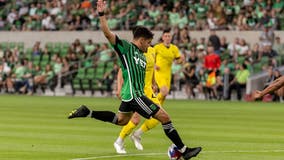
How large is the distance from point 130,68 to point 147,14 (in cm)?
3107

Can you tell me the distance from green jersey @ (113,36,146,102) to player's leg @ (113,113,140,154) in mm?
1445

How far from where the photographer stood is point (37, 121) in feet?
80.5

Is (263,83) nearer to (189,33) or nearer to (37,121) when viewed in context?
(189,33)

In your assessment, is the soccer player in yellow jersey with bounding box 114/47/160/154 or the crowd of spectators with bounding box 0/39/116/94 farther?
the crowd of spectators with bounding box 0/39/116/94

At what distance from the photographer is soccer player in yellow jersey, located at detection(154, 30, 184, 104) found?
2061cm

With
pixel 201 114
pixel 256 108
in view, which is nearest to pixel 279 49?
pixel 256 108

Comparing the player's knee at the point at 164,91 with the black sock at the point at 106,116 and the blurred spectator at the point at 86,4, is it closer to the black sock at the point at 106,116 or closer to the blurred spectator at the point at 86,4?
the black sock at the point at 106,116

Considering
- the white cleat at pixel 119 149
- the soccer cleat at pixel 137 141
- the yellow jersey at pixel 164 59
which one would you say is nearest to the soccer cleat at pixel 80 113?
the white cleat at pixel 119 149

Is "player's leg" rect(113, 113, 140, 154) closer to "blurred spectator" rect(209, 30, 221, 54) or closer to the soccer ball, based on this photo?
the soccer ball

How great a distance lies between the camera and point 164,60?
70.2ft

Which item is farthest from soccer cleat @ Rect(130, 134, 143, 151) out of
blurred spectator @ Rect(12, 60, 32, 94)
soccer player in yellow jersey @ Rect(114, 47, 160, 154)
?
blurred spectator @ Rect(12, 60, 32, 94)

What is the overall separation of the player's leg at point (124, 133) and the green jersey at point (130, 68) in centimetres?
144

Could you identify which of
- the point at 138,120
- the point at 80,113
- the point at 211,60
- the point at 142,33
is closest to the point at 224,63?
the point at 211,60

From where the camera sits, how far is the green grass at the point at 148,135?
16.0m
